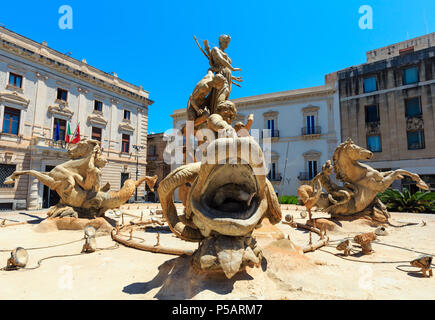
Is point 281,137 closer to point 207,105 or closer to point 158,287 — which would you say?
point 207,105

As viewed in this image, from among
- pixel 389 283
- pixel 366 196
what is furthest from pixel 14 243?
pixel 366 196

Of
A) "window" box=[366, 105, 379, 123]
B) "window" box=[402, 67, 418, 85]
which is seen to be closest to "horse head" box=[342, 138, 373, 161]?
"window" box=[366, 105, 379, 123]

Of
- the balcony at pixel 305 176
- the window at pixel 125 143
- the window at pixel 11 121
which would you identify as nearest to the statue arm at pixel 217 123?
the window at pixel 11 121

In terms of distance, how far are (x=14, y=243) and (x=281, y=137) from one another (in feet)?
84.3

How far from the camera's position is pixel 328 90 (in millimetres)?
25312

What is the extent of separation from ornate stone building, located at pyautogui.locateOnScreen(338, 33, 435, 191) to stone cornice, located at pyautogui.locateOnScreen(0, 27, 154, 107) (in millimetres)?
21994

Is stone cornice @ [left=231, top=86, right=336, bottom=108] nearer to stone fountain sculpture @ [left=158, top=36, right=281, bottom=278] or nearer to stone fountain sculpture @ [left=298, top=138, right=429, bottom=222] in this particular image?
stone fountain sculpture @ [left=298, top=138, right=429, bottom=222]

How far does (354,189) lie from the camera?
7.41 metres

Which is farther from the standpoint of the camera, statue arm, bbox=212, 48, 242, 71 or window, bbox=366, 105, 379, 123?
window, bbox=366, 105, 379, 123

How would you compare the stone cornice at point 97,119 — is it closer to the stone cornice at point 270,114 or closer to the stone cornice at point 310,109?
the stone cornice at point 270,114

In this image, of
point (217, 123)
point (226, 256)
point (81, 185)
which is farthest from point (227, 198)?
point (81, 185)

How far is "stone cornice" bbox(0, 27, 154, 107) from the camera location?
1684 centimetres

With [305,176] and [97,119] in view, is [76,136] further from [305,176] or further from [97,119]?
[305,176]

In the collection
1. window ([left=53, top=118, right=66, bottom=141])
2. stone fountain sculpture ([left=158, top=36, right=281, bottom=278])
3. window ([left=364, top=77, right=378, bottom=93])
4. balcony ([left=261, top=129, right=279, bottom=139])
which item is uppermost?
window ([left=364, top=77, right=378, bottom=93])
